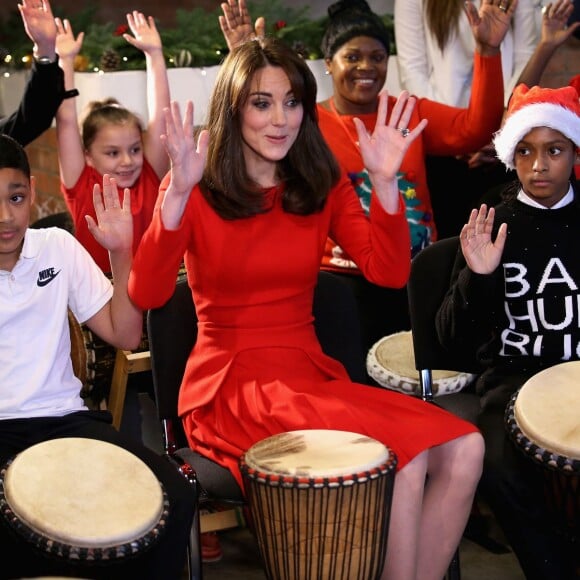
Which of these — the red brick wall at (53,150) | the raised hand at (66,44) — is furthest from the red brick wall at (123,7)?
the raised hand at (66,44)

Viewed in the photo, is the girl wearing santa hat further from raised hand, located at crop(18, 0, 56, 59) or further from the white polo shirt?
raised hand, located at crop(18, 0, 56, 59)

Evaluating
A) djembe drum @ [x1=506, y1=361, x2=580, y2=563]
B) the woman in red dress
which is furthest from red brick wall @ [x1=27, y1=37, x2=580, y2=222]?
djembe drum @ [x1=506, y1=361, x2=580, y2=563]

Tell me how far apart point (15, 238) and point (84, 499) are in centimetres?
75

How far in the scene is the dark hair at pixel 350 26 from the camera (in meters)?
3.87

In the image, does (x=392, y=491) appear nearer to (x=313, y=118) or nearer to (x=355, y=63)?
(x=313, y=118)

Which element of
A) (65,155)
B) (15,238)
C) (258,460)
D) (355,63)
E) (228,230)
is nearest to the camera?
(258,460)

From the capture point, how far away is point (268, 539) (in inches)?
94.3

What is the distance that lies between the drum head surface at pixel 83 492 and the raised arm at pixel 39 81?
142 centimetres

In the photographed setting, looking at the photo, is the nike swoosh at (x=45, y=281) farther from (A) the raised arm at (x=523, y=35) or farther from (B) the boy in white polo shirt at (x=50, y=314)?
(A) the raised arm at (x=523, y=35)

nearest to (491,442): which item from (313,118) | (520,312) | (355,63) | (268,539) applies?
(520,312)

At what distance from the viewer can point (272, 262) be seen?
9.20 ft

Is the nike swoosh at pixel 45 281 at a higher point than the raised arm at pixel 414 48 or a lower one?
lower

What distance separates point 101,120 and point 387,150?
1.36 meters

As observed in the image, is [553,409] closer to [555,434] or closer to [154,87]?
[555,434]
